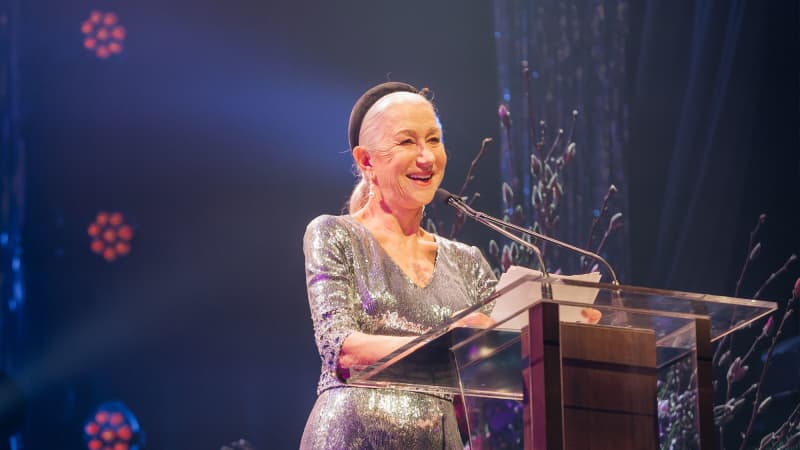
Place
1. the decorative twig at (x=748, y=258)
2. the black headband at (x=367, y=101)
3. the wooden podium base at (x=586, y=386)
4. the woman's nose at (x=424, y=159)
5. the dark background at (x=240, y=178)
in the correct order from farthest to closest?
the dark background at (x=240, y=178) < the decorative twig at (x=748, y=258) < the black headband at (x=367, y=101) < the woman's nose at (x=424, y=159) < the wooden podium base at (x=586, y=386)

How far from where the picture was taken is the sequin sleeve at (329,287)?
75.1 inches

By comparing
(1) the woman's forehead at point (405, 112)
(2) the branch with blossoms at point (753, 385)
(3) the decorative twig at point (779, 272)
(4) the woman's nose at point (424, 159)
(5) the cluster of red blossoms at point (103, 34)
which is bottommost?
(2) the branch with blossoms at point (753, 385)

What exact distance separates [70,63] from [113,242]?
85 centimetres

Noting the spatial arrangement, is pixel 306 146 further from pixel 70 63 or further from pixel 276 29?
pixel 70 63

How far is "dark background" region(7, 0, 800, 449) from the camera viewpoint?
4.18m

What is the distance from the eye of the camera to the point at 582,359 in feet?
4.78

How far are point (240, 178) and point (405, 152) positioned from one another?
2.29m

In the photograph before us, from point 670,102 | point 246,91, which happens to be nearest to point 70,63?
point 246,91

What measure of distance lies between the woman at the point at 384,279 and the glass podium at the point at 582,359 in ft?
0.72

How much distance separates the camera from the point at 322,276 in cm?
202

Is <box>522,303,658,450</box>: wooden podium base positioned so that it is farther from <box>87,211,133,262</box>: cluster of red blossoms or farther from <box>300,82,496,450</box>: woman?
<box>87,211,133,262</box>: cluster of red blossoms

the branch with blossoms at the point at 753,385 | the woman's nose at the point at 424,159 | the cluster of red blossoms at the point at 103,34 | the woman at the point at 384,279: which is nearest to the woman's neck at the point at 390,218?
the woman at the point at 384,279

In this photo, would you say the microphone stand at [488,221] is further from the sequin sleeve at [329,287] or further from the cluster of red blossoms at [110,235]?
the cluster of red blossoms at [110,235]

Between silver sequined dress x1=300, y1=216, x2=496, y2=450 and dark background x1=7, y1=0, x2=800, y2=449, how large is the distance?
7.11ft
